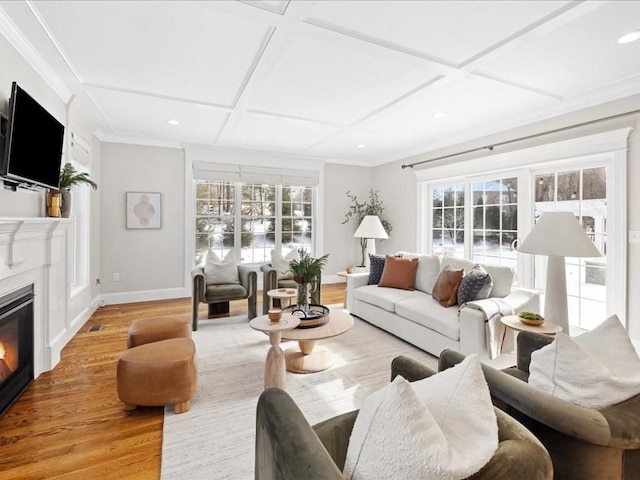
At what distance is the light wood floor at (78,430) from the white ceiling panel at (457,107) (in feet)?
11.8

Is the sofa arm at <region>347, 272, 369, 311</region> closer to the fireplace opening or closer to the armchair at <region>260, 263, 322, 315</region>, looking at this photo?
the armchair at <region>260, 263, 322, 315</region>

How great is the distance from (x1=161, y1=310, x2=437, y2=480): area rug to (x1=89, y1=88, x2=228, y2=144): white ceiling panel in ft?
8.46

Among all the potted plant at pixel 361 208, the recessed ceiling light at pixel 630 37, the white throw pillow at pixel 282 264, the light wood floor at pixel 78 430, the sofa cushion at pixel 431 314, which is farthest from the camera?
the potted plant at pixel 361 208

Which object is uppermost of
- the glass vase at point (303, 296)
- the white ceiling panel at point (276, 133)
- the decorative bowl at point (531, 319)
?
the white ceiling panel at point (276, 133)

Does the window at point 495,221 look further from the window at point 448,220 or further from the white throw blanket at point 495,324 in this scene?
the white throw blanket at point 495,324

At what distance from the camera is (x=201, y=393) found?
245 cm

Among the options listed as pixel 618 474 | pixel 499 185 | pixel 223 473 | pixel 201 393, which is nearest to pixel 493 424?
pixel 618 474

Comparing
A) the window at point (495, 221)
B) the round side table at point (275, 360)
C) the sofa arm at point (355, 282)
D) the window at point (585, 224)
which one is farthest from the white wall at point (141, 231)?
the window at point (585, 224)

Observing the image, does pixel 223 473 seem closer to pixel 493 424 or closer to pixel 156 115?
pixel 493 424

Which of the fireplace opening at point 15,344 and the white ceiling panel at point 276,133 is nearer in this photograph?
the fireplace opening at point 15,344

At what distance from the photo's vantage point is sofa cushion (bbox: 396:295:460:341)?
9.50ft

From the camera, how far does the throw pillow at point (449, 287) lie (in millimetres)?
3227

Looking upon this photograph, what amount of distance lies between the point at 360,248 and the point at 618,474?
579 centimetres

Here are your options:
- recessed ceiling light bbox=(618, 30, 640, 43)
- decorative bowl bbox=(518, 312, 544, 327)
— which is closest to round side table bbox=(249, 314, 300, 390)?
decorative bowl bbox=(518, 312, 544, 327)
